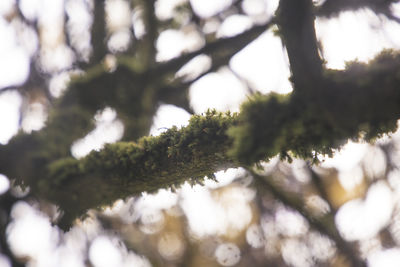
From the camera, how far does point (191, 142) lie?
155 centimetres

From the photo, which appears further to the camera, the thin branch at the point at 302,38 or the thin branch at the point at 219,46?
the thin branch at the point at 219,46

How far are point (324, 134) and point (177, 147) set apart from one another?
2.82 ft

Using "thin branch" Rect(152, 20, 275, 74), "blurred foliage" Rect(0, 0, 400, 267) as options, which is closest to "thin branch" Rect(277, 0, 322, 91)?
"blurred foliage" Rect(0, 0, 400, 267)

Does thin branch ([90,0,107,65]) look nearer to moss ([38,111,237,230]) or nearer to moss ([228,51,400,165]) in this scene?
moss ([38,111,237,230])

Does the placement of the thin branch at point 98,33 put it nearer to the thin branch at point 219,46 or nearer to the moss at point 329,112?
the thin branch at point 219,46

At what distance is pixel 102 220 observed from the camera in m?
5.79

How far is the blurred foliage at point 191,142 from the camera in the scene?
1.12m

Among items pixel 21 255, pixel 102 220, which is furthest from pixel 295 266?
pixel 21 255

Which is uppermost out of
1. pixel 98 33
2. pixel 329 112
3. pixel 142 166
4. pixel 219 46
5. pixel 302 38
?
pixel 98 33

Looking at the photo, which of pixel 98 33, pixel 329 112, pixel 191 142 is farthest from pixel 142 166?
pixel 98 33

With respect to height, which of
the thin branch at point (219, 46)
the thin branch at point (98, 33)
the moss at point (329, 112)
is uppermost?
the thin branch at point (98, 33)

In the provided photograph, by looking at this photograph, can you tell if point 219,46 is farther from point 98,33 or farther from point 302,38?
point 98,33

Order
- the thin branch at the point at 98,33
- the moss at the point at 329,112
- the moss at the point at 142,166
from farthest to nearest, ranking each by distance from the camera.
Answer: the thin branch at the point at 98,33 → the moss at the point at 142,166 → the moss at the point at 329,112

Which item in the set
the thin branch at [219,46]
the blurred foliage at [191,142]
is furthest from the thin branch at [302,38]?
the thin branch at [219,46]
